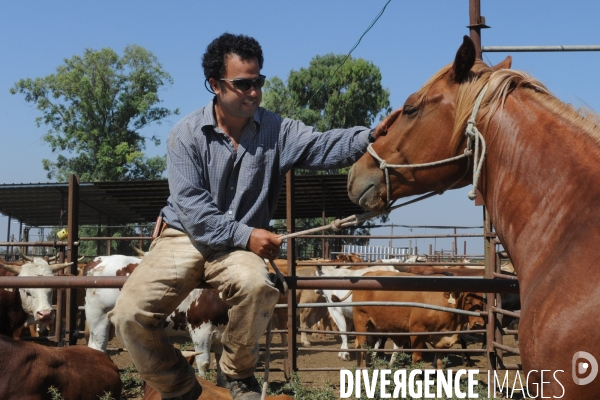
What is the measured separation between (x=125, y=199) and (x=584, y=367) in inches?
783

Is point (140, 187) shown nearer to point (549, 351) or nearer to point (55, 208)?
point (55, 208)

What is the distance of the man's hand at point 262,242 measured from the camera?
9.64 ft

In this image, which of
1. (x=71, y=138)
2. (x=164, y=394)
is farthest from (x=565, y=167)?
(x=71, y=138)

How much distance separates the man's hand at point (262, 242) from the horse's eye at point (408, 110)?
79cm

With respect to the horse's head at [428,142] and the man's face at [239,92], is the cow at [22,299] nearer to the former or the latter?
the man's face at [239,92]

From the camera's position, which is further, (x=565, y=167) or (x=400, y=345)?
(x=400, y=345)

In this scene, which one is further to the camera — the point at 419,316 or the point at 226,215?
the point at 419,316

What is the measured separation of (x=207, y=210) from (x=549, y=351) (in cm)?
154

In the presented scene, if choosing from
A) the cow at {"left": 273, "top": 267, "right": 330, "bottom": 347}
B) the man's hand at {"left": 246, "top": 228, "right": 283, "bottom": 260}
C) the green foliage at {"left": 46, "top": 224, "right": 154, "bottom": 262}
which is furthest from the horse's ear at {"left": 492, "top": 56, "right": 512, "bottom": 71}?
the green foliage at {"left": 46, "top": 224, "right": 154, "bottom": 262}

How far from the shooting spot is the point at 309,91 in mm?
35094

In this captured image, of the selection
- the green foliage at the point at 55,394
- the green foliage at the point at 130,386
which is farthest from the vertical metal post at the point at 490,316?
the green foliage at the point at 55,394

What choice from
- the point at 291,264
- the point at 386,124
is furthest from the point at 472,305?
the point at 386,124

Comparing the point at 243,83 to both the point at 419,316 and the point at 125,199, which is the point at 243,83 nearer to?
the point at 419,316

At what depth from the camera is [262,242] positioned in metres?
2.94
